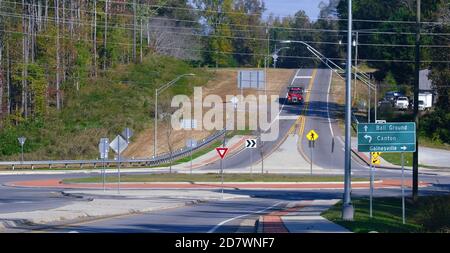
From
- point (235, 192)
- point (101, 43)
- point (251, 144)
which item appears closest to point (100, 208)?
point (235, 192)

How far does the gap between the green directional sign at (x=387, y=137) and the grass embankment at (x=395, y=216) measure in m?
2.50

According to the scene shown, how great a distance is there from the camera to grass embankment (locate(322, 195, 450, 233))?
25953 millimetres

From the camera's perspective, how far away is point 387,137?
95.4ft

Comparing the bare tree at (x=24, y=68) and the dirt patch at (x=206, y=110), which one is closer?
the dirt patch at (x=206, y=110)

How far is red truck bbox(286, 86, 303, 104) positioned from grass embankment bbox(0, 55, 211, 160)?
471 inches

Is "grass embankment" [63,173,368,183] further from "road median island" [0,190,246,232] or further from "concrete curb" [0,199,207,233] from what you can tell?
"concrete curb" [0,199,207,233]

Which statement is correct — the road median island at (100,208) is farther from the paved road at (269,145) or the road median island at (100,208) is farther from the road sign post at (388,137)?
the paved road at (269,145)

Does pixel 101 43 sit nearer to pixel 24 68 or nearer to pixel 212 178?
pixel 24 68

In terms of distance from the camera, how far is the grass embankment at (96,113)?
84188 millimetres

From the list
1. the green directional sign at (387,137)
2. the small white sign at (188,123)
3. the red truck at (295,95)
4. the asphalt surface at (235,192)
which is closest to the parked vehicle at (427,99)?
the asphalt surface at (235,192)

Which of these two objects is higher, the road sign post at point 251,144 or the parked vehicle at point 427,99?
Result: the parked vehicle at point 427,99

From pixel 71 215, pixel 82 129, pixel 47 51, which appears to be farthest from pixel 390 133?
pixel 47 51

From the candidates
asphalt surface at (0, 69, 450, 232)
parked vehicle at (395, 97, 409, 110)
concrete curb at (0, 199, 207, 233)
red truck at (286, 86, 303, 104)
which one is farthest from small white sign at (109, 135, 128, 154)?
red truck at (286, 86, 303, 104)
